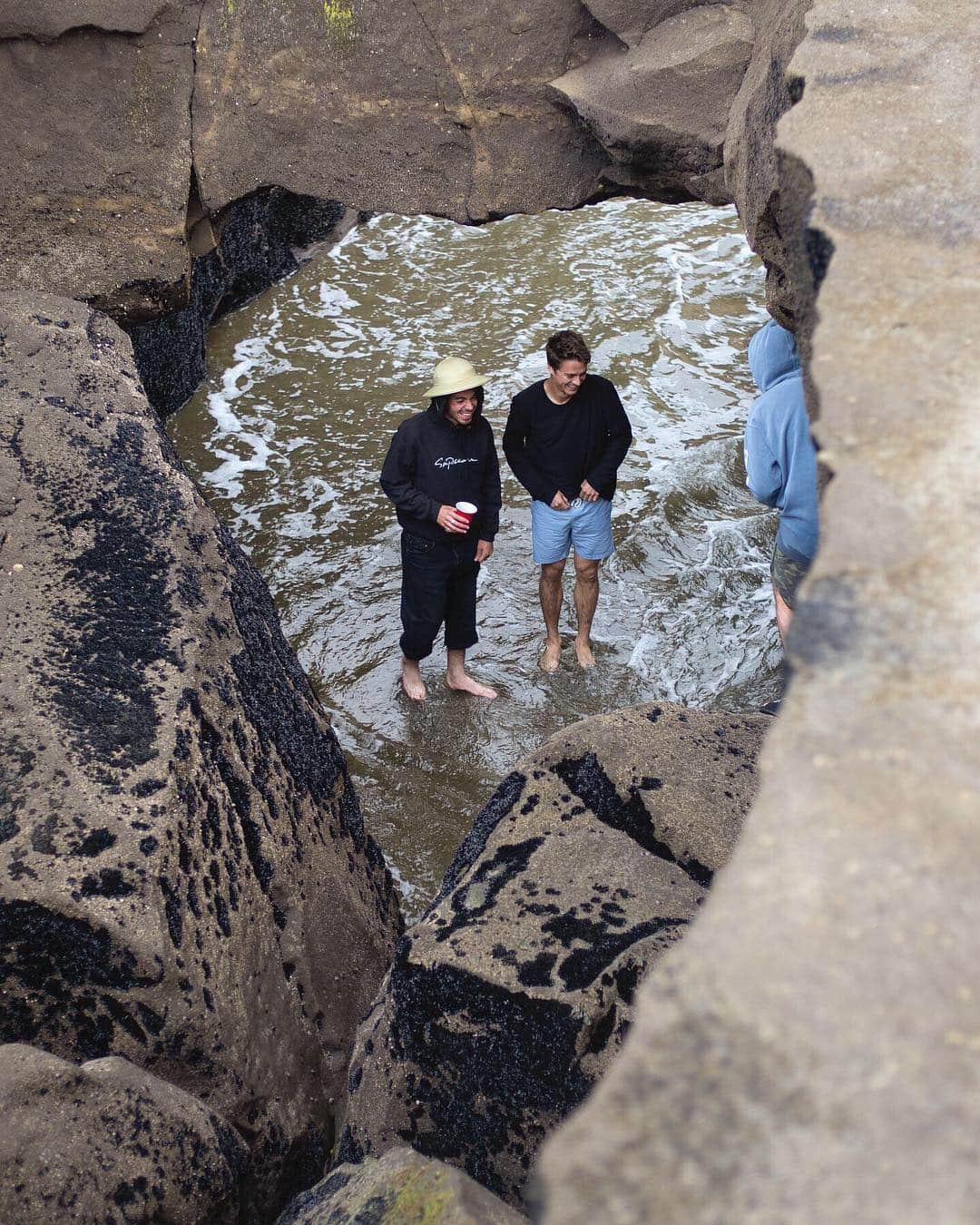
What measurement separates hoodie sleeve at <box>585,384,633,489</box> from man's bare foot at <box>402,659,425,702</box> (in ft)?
3.80

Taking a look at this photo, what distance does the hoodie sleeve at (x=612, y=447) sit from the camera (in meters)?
5.26

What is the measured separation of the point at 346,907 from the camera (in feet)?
11.9

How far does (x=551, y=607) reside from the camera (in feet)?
18.5

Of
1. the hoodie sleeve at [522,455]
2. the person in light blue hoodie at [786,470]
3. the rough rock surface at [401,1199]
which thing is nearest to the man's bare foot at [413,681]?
the hoodie sleeve at [522,455]

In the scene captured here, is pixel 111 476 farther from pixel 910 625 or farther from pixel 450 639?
pixel 910 625

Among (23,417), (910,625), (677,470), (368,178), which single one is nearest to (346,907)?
(23,417)

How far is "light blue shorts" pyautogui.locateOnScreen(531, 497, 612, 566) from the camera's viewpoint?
17.8 ft

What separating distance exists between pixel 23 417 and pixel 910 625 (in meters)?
3.17

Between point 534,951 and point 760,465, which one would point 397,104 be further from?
point 534,951

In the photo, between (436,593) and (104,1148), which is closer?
(104,1148)

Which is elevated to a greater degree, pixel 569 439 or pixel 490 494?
pixel 569 439

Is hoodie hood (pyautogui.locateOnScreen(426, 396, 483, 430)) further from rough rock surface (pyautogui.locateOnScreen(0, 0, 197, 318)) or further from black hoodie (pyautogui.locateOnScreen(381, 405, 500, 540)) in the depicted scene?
rough rock surface (pyautogui.locateOnScreen(0, 0, 197, 318))

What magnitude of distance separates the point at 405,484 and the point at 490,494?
1.31 ft

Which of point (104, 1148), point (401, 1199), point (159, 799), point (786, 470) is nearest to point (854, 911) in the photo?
point (401, 1199)
